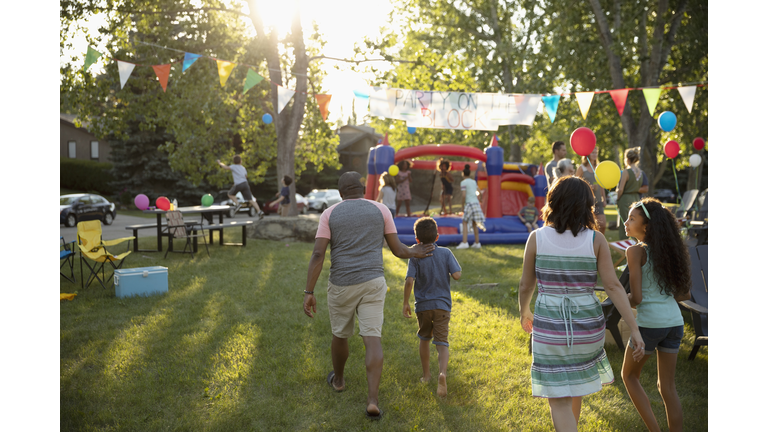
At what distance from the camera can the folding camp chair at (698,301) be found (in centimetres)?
412

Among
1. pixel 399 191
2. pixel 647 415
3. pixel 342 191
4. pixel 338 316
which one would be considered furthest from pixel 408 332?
pixel 399 191

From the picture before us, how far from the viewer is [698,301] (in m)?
4.96

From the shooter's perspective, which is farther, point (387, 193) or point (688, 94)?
point (387, 193)

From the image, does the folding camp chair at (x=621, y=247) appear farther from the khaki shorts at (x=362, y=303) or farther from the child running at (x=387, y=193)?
the child running at (x=387, y=193)

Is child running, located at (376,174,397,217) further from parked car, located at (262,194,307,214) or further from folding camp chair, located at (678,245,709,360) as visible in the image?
parked car, located at (262,194,307,214)

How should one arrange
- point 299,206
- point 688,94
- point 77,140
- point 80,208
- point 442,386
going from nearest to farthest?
1. point 442,386
2. point 688,94
3. point 80,208
4. point 299,206
5. point 77,140

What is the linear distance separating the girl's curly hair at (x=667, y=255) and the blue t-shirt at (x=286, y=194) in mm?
12973

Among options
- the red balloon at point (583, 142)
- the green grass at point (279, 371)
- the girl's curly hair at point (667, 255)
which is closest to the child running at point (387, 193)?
the green grass at point (279, 371)

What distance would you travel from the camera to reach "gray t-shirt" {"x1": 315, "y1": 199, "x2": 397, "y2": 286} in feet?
12.0

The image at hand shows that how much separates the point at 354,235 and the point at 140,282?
450cm

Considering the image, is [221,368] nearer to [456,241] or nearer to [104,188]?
[456,241]

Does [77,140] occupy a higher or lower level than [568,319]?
higher

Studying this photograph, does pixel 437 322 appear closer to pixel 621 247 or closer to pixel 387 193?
pixel 621 247

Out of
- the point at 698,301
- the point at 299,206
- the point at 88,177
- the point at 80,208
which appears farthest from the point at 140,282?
the point at 88,177
